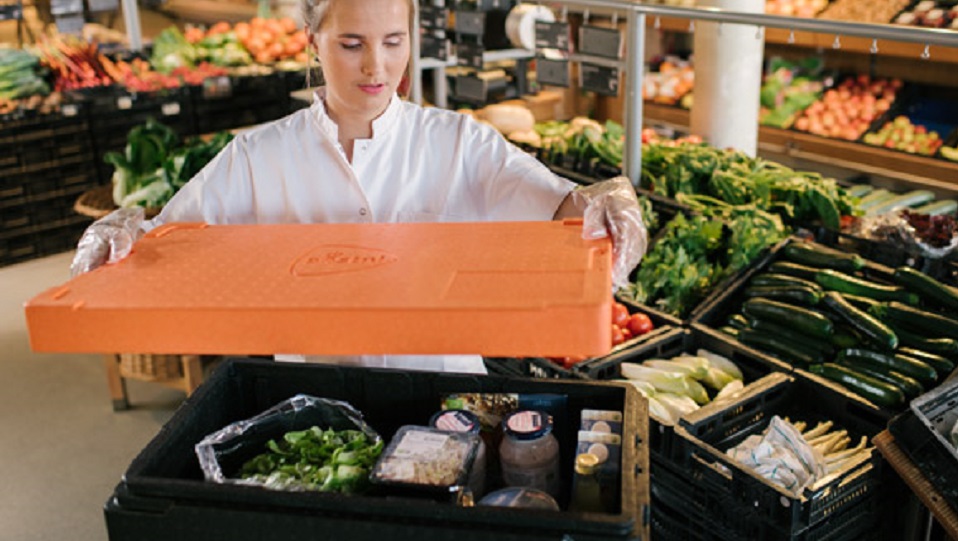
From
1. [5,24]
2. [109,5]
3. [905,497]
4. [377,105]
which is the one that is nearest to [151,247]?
[377,105]

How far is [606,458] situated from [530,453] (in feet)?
0.41

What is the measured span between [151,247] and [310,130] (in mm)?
578

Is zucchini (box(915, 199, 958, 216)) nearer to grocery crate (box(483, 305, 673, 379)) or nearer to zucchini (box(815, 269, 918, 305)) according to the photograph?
zucchini (box(815, 269, 918, 305))

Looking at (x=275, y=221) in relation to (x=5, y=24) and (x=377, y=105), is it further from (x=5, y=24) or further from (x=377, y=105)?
(x=5, y=24)

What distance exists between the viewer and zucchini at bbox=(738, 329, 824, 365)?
2820 millimetres

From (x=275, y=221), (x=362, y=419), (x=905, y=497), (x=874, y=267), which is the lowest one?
(x=905, y=497)

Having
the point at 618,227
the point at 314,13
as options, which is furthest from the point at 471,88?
the point at 618,227

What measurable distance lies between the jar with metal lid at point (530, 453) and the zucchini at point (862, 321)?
1589 millimetres

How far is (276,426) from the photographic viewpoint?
1652 millimetres

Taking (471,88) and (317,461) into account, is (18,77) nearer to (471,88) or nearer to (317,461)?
(471,88)

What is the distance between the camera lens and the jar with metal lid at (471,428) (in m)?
1.49

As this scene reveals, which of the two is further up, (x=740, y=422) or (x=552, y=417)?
(x=552, y=417)

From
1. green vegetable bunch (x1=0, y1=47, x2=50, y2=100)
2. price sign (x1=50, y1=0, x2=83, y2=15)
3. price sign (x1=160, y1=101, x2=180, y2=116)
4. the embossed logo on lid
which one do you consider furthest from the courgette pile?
price sign (x1=50, y1=0, x2=83, y2=15)

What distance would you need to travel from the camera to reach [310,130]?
6.75 feet
